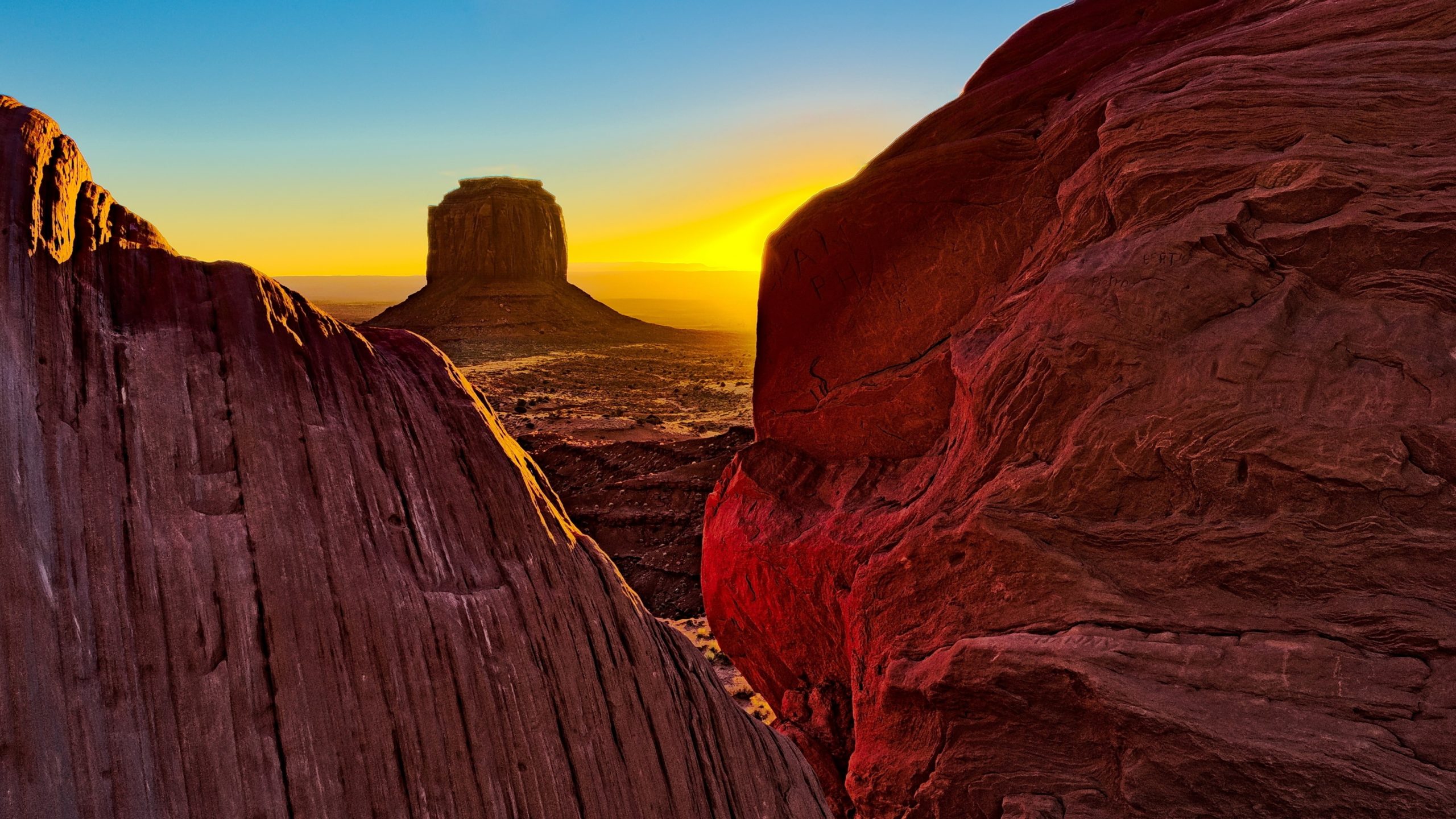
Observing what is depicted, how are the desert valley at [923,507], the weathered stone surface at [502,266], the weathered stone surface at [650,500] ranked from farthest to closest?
the weathered stone surface at [502,266] → the weathered stone surface at [650,500] → the desert valley at [923,507]

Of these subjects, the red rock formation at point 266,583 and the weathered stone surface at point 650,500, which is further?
the weathered stone surface at point 650,500

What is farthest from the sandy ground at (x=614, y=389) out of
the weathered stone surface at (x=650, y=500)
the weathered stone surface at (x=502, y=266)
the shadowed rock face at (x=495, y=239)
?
the shadowed rock face at (x=495, y=239)

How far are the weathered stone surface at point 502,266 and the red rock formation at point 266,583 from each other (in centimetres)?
6604

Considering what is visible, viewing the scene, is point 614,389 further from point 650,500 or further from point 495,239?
point 495,239

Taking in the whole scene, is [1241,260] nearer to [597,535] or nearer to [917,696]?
[917,696]

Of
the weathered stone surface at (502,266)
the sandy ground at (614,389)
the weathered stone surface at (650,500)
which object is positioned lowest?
the weathered stone surface at (650,500)

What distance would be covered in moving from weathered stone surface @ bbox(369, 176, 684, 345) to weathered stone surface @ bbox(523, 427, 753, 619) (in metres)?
49.3

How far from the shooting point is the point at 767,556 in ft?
27.9

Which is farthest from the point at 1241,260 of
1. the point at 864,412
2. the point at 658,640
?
the point at 658,640

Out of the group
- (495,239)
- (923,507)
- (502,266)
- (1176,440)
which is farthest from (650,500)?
(495,239)

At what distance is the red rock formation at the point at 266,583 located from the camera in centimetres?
328

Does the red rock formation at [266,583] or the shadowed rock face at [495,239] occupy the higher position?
the shadowed rock face at [495,239]

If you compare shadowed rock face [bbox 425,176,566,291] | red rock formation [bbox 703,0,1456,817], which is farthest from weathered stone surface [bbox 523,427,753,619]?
shadowed rock face [bbox 425,176,566,291]

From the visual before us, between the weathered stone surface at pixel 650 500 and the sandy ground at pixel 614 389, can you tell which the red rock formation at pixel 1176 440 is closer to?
the weathered stone surface at pixel 650 500
